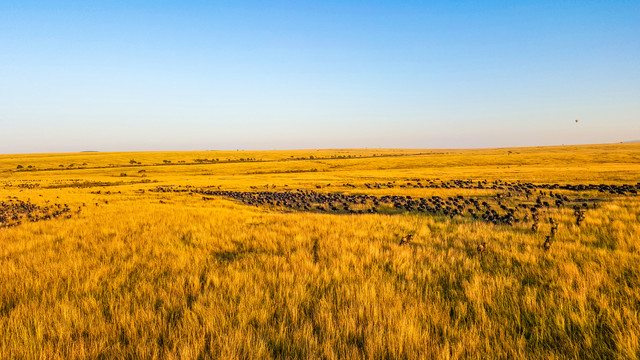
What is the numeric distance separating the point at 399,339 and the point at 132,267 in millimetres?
4893

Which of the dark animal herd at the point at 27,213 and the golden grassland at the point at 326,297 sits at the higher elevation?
the golden grassland at the point at 326,297

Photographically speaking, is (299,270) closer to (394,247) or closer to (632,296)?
(394,247)

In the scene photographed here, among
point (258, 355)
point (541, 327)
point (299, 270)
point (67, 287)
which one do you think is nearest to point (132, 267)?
point (67, 287)

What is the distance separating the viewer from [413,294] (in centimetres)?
412

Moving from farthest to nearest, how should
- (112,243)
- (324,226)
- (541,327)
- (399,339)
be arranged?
(324,226) → (112,243) → (541,327) → (399,339)

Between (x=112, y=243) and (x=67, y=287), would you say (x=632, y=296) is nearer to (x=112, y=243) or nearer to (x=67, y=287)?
(x=67, y=287)

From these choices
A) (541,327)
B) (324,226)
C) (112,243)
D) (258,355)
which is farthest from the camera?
(324,226)

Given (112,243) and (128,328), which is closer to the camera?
(128,328)

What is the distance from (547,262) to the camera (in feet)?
17.6

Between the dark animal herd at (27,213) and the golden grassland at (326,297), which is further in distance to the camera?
the dark animal herd at (27,213)

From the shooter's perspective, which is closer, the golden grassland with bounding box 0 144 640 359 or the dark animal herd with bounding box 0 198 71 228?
the golden grassland with bounding box 0 144 640 359

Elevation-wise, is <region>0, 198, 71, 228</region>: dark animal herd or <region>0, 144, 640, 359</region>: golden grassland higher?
<region>0, 144, 640, 359</region>: golden grassland

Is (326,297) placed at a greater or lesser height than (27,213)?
greater

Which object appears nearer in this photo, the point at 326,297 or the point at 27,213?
the point at 326,297
